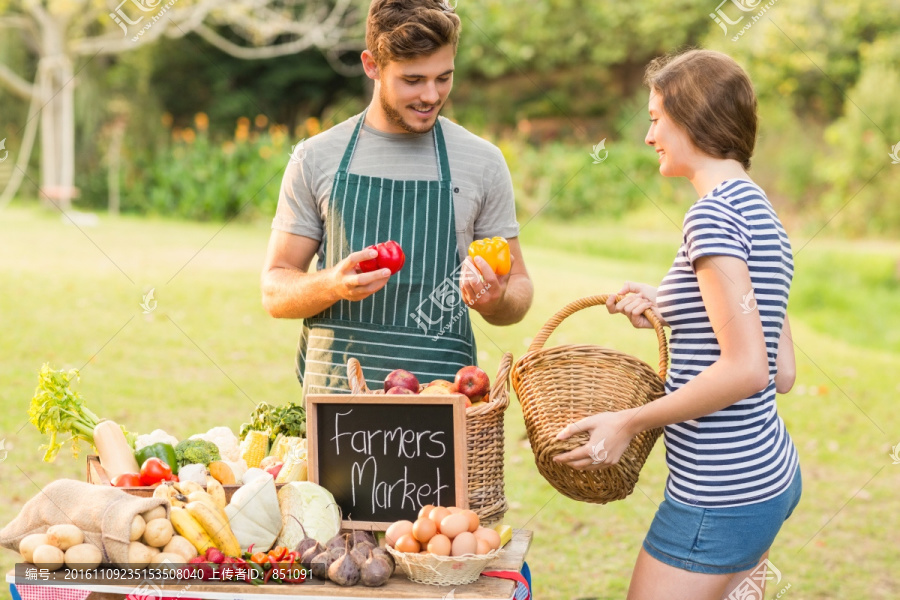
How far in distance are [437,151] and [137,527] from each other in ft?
4.97

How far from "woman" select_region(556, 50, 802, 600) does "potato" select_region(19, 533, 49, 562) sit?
126 centimetres

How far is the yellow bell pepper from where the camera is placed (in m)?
2.72

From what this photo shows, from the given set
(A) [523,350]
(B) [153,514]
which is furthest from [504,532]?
(A) [523,350]

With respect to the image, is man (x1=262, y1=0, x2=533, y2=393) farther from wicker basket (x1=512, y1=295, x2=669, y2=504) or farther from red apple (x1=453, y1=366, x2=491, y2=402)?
wicker basket (x1=512, y1=295, x2=669, y2=504)

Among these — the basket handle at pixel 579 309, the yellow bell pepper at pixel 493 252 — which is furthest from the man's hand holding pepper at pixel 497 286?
the basket handle at pixel 579 309

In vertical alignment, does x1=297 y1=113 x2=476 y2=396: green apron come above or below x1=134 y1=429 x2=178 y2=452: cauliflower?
above

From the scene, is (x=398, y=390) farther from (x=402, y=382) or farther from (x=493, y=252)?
(x=493, y=252)

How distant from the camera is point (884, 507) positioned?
6469 millimetres

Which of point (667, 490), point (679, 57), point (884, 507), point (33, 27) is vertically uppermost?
point (33, 27)

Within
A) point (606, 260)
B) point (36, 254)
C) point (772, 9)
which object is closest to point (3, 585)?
point (36, 254)

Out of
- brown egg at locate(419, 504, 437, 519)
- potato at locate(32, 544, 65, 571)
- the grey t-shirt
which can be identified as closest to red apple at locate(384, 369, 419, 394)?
brown egg at locate(419, 504, 437, 519)

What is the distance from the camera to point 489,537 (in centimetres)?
221

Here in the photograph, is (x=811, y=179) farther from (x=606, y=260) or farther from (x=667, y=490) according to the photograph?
(x=667, y=490)

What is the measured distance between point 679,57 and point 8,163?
56.7 ft
